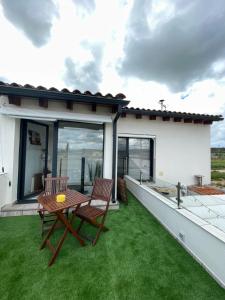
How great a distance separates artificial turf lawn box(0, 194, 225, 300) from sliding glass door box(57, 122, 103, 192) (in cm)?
167

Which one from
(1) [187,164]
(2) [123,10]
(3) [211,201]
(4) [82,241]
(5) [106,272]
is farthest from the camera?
(1) [187,164]

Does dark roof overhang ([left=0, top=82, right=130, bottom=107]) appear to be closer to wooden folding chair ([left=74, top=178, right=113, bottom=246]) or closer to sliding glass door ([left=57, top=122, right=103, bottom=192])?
sliding glass door ([left=57, top=122, right=103, bottom=192])

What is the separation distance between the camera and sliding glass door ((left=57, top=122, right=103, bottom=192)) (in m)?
4.10

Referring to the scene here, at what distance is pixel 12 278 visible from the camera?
1827 mm

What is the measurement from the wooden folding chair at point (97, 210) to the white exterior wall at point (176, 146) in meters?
3.06

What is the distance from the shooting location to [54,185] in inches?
129

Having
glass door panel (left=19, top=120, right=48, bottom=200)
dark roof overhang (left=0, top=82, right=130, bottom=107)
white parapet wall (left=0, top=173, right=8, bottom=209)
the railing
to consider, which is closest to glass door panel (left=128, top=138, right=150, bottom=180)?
the railing

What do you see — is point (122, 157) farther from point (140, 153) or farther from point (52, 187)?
point (52, 187)

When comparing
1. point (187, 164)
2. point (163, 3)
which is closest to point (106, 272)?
point (187, 164)

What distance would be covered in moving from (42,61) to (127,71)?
3.94 m

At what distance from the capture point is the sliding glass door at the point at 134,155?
6.18 m

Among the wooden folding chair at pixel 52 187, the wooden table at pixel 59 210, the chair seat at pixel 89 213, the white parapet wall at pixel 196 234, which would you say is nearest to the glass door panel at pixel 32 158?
the wooden folding chair at pixel 52 187

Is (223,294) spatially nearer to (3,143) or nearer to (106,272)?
(106,272)

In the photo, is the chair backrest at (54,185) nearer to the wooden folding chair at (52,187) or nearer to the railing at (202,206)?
the wooden folding chair at (52,187)
